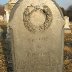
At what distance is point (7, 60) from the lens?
38.1 feet

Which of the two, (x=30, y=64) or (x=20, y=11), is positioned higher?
(x=20, y=11)

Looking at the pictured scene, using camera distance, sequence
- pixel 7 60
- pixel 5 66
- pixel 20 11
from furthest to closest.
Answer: pixel 7 60 < pixel 5 66 < pixel 20 11

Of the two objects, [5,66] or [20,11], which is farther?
[5,66]

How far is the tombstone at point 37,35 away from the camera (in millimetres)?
7992

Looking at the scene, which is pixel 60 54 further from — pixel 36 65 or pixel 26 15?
pixel 26 15

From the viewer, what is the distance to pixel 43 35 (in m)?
8.12

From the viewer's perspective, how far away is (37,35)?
26.6 feet

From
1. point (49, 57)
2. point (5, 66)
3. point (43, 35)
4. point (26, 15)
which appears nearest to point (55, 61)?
point (49, 57)

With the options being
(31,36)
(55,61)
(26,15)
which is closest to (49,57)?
(55,61)

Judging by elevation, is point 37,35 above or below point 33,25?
below

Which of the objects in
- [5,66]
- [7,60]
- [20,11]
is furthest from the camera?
[7,60]

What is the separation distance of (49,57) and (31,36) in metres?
0.72

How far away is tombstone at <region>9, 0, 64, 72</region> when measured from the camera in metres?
7.99

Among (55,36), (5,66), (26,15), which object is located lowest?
(5,66)
